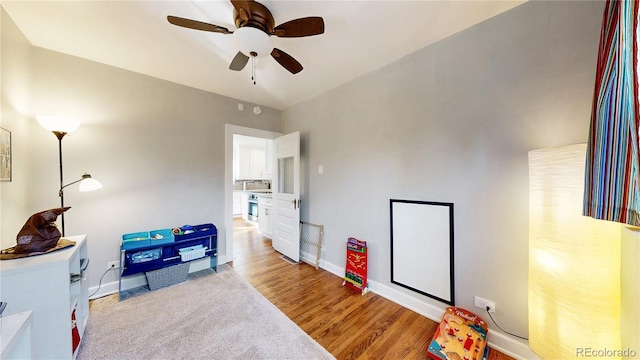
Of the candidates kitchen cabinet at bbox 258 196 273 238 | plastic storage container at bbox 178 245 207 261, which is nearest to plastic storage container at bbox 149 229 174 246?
plastic storage container at bbox 178 245 207 261

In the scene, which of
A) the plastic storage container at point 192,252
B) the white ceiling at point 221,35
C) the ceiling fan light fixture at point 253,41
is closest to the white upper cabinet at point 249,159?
the plastic storage container at point 192,252

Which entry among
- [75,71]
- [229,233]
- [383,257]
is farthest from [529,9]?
[75,71]

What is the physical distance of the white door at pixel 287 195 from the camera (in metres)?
3.07

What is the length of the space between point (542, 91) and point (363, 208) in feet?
5.70

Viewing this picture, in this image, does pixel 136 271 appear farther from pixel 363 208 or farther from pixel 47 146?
pixel 363 208

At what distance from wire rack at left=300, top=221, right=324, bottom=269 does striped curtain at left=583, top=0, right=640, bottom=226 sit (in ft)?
8.29

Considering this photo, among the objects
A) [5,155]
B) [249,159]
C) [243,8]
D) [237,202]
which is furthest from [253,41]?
[237,202]

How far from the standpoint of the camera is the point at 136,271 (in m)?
2.18

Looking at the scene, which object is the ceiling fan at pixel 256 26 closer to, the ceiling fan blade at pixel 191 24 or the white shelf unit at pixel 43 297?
the ceiling fan blade at pixel 191 24

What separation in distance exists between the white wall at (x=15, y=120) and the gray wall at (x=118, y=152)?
0.7 inches

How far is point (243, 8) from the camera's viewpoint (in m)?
1.29

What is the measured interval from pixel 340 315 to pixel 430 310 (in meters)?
0.83

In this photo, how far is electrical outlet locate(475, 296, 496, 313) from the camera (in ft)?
5.10

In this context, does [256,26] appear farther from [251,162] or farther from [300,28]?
[251,162]
